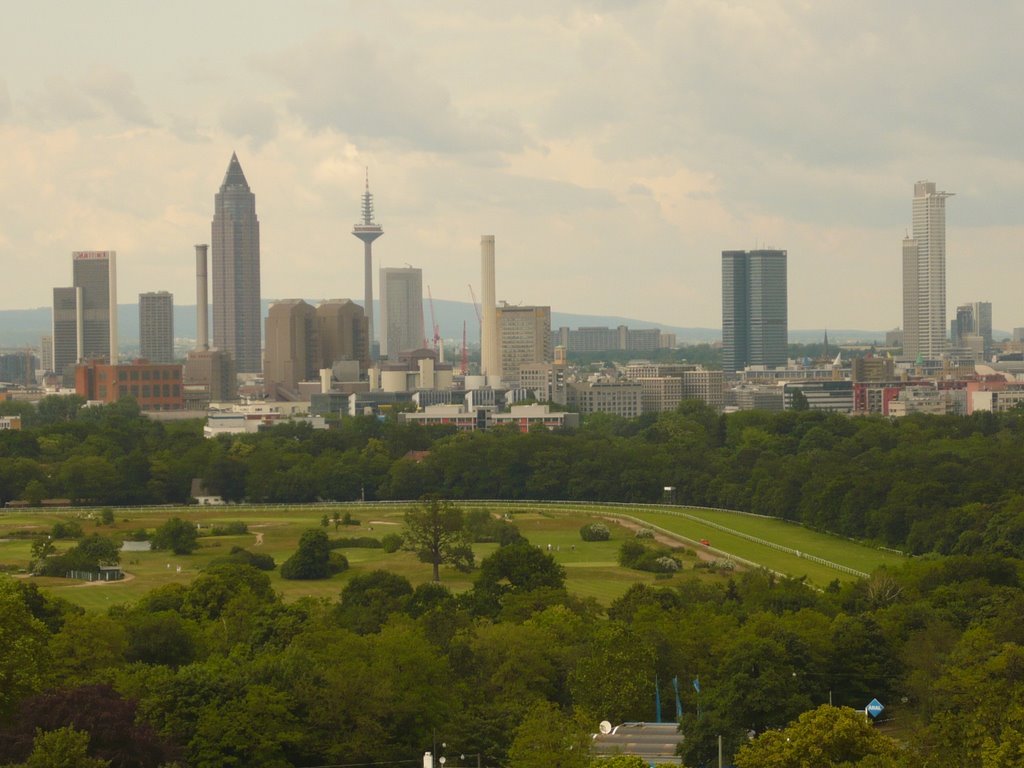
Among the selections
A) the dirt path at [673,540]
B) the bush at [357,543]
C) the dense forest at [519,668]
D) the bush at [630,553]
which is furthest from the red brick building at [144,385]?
the dense forest at [519,668]

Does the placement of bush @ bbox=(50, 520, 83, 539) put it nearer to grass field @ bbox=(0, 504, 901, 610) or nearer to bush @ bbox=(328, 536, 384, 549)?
grass field @ bbox=(0, 504, 901, 610)

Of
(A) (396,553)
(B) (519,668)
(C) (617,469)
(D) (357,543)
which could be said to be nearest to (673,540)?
(A) (396,553)

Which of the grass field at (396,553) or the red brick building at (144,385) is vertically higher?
the red brick building at (144,385)

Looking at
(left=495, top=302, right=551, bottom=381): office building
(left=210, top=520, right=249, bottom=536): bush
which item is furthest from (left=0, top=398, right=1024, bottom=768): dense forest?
(left=495, top=302, right=551, bottom=381): office building

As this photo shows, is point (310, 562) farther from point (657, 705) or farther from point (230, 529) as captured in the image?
point (657, 705)

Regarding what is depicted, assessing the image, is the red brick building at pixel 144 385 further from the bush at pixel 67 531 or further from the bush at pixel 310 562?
the bush at pixel 310 562

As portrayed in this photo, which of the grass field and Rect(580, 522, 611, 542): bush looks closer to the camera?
the grass field
